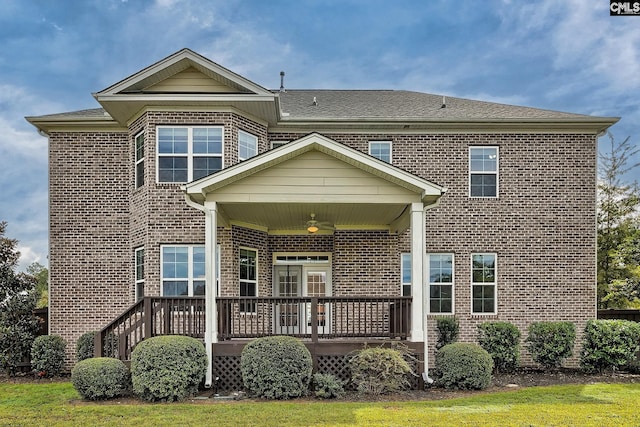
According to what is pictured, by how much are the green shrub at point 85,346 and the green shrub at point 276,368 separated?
495cm

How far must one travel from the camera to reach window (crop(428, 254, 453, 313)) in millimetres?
13984

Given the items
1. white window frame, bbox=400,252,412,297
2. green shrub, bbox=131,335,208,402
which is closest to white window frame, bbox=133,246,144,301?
green shrub, bbox=131,335,208,402

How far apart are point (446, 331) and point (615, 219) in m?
11.1

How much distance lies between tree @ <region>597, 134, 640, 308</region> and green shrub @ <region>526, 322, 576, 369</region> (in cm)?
757

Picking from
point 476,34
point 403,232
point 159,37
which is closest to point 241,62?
point 159,37

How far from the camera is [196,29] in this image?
1609 cm

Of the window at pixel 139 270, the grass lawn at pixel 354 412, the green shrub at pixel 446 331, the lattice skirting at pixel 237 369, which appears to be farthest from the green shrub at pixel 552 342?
the window at pixel 139 270

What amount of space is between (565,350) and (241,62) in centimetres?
1468

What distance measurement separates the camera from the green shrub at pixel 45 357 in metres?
13.1

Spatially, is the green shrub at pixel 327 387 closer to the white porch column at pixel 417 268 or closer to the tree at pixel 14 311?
the white porch column at pixel 417 268

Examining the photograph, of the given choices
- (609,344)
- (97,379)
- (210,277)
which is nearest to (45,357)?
(97,379)

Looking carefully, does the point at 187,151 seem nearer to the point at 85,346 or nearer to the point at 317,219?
the point at 317,219

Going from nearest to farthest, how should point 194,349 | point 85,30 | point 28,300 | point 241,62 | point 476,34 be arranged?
point 194,349, point 28,300, point 85,30, point 476,34, point 241,62

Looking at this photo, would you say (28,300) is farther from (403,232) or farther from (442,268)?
(442,268)
